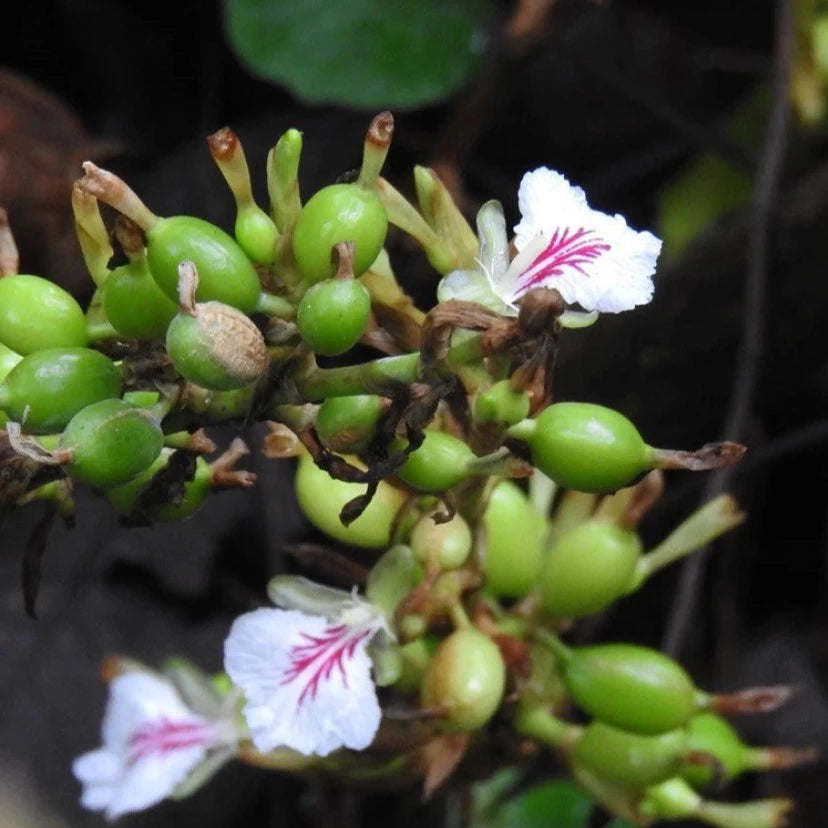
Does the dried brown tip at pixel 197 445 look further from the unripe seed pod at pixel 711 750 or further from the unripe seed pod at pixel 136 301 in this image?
the unripe seed pod at pixel 711 750

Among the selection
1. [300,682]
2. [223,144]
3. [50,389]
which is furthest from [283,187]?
[300,682]

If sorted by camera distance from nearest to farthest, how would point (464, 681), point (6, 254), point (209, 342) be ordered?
point (209, 342)
point (6, 254)
point (464, 681)

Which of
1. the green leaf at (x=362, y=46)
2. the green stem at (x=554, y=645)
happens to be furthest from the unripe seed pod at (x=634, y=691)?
the green leaf at (x=362, y=46)

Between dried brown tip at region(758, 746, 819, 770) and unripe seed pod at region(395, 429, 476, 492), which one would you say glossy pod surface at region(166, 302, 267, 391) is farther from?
dried brown tip at region(758, 746, 819, 770)

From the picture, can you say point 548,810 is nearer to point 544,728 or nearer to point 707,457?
point 544,728

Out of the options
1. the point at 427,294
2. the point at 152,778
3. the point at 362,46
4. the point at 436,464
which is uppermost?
the point at 362,46

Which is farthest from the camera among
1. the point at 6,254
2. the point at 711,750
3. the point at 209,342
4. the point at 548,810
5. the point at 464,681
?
the point at 548,810
